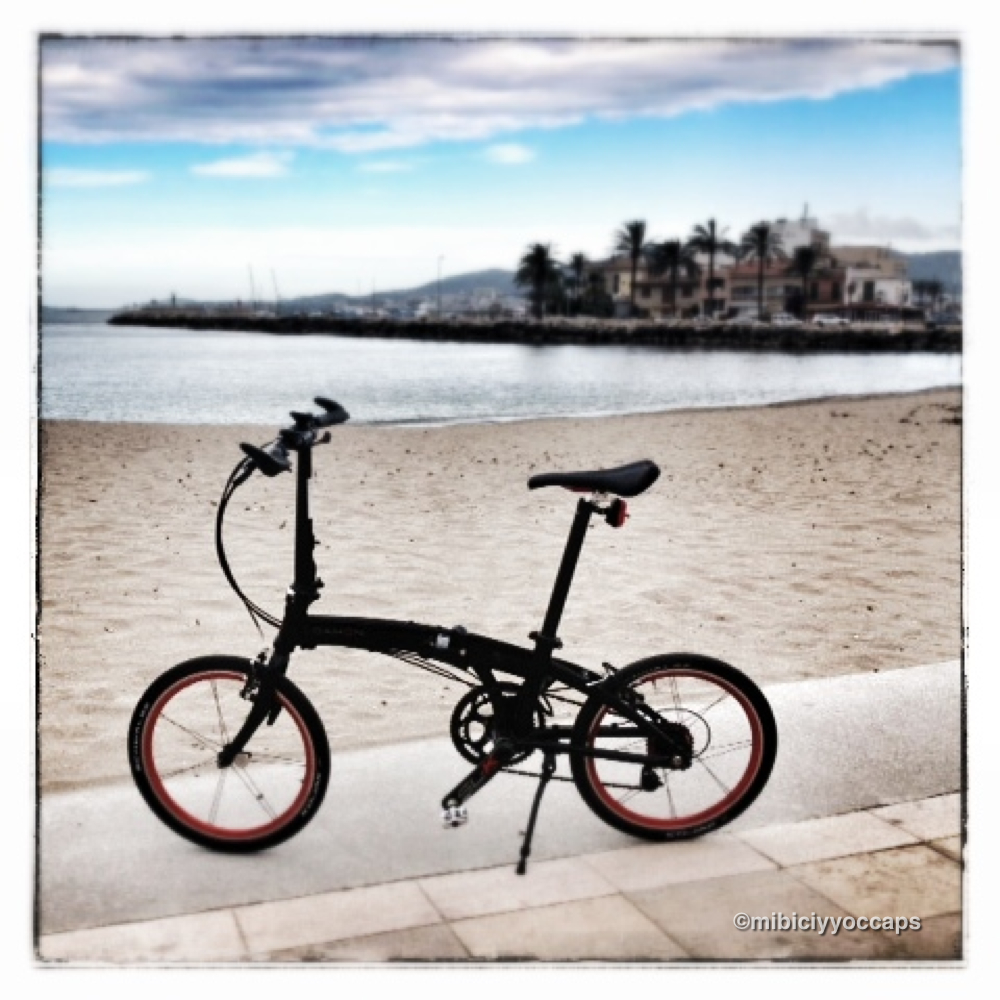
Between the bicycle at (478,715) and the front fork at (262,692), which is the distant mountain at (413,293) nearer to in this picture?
the bicycle at (478,715)

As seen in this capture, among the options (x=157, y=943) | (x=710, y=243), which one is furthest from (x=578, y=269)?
(x=157, y=943)

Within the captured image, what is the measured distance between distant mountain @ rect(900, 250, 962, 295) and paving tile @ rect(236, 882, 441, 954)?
214 cm

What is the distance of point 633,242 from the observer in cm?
408

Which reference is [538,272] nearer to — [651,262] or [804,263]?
[651,262]

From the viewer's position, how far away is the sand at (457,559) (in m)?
4.36

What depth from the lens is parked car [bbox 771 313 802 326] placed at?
15.4ft

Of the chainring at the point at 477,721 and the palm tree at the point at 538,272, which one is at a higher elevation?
the palm tree at the point at 538,272

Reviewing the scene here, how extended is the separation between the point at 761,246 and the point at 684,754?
1702mm

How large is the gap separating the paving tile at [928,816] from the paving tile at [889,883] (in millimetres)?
117

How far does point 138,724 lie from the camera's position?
3.22 meters

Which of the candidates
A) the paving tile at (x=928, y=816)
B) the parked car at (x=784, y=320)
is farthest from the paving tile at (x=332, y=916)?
the parked car at (x=784, y=320)

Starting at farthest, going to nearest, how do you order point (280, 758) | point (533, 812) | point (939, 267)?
point (939, 267) → point (280, 758) → point (533, 812)

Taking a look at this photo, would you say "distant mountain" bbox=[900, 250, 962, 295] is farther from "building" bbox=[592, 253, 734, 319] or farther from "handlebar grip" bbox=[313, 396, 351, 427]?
"handlebar grip" bbox=[313, 396, 351, 427]

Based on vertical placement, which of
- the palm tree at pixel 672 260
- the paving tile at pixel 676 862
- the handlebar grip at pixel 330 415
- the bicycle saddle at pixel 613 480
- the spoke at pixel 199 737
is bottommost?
the paving tile at pixel 676 862
